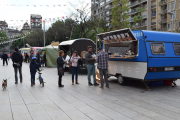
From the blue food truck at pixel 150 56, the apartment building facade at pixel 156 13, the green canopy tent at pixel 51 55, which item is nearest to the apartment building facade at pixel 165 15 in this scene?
the apartment building facade at pixel 156 13

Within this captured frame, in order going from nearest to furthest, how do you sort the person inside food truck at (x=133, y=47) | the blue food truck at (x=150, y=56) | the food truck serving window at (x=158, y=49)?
1. the blue food truck at (x=150, y=56)
2. the food truck serving window at (x=158, y=49)
3. the person inside food truck at (x=133, y=47)

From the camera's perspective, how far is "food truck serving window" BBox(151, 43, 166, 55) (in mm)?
8719

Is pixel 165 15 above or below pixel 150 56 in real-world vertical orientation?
above

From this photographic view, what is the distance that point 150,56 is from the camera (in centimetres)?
852

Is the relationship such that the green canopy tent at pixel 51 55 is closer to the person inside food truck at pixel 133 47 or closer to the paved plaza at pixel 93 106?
the person inside food truck at pixel 133 47

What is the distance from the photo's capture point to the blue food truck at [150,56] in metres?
8.62

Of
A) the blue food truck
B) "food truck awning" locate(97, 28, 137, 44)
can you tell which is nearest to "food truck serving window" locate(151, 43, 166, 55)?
the blue food truck

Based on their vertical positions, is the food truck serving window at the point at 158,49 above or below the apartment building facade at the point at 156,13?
below

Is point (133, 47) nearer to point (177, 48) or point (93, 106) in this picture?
point (177, 48)

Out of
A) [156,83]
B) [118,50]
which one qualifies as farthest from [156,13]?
[156,83]

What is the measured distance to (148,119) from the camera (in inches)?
→ 202

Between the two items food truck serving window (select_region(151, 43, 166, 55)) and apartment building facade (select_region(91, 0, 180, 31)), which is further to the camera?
apartment building facade (select_region(91, 0, 180, 31))

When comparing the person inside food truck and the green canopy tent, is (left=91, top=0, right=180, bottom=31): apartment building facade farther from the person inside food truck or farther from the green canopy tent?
the person inside food truck

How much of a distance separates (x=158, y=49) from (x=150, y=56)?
57 cm
